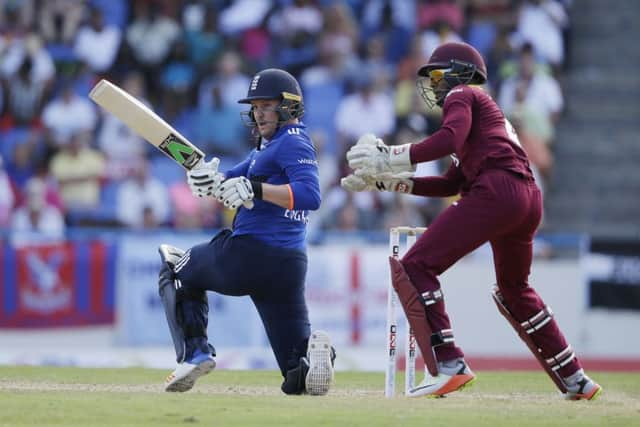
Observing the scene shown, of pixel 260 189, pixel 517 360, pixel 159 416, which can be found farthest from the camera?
pixel 517 360

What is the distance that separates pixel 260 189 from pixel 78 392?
63.9 inches

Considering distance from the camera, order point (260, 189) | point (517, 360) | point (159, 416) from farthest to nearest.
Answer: point (517, 360) < point (260, 189) < point (159, 416)

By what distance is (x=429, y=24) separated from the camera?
16.8 meters

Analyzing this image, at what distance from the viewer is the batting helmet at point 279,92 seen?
7656 millimetres

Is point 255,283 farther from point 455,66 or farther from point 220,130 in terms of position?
point 220,130

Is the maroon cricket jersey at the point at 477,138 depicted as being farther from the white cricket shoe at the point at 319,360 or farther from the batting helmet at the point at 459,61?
the white cricket shoe at the point at 319,360

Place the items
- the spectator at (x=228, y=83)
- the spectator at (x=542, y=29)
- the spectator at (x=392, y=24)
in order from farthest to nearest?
the spectator at (x=392, y=24), the spectator at (x=542, y=29), the spectator at (x=228, y=83)

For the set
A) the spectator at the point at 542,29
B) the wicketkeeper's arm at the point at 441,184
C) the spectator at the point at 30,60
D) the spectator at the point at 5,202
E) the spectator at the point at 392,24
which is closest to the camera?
the wicketkeeper's arm at the point at 441,184

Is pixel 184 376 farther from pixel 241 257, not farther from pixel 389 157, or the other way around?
pixel 389 157

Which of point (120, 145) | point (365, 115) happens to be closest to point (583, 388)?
point (365, 115)

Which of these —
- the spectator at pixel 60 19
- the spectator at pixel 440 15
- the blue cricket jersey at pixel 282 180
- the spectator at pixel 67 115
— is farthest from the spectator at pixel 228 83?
the blue cricket jersey at pixel 282 180

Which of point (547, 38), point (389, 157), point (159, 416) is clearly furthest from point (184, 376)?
point (547, 38)

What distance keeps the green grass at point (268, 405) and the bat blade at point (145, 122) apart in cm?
142

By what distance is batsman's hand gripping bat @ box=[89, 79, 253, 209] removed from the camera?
7.69 metres
